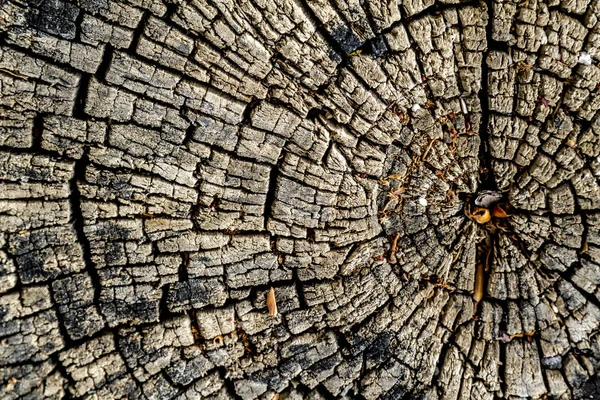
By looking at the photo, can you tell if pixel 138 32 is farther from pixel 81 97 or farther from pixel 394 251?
pixel 394 251

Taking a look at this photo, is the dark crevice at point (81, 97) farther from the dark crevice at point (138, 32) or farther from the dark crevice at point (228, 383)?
the dark crevice at point (228, 383)

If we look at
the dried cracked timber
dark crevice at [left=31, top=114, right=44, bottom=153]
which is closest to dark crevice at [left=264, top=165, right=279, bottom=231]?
the dried cracked timber

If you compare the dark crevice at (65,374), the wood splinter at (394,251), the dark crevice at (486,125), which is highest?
the dark crevice at (486,125)

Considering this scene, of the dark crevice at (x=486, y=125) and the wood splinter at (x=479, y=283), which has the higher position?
the dark crevice at (x=486, y=125)

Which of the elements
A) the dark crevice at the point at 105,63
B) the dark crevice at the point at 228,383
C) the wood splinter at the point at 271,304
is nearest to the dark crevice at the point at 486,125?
the wood splinter at the point at 271,304

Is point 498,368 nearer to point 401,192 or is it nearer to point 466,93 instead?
point 401,192

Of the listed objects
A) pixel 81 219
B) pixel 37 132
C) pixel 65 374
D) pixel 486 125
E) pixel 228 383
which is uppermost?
pixel 486 125

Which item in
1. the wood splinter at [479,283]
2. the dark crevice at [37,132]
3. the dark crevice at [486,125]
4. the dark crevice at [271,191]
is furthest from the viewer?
the wood splinter at [479,283]

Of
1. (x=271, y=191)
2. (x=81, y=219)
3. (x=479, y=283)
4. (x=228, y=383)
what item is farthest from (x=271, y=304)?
(x=479, y=283)
